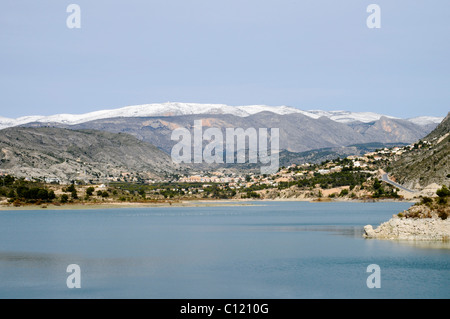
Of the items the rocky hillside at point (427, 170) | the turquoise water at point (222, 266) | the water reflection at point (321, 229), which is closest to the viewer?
the turquoise water at point (222, 266)

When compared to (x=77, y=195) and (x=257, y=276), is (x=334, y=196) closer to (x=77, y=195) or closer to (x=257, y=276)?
(x=77, y=195)

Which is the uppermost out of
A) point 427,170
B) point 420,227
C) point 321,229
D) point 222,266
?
point 427,170

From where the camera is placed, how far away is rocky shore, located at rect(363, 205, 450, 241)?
5756 cm

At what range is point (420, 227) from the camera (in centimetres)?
5862

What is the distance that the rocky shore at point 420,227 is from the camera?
57.6 m

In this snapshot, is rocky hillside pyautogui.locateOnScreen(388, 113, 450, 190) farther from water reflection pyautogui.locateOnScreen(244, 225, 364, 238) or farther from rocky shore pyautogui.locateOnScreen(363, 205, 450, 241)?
rocky shore pyautogui.locateOnScreen(363, 205, 450, 241)

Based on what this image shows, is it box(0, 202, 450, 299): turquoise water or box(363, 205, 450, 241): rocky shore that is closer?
box(0, 202, 450, 299): turquoise water

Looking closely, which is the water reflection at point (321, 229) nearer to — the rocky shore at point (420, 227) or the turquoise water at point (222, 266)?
the turquoise water at point (222, 266)

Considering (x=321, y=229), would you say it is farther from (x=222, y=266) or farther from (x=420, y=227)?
(x=222, y=266)

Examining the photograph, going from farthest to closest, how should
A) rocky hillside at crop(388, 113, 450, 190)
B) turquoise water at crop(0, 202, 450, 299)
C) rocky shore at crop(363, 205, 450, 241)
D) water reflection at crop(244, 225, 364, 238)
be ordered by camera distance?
rocky hillside at crop(388, 113, 450, 190) → water reflection at crop(244, 225, 364, 238) → rocky shore at crop(363, 205, 450, 241) → turquoise water at crop(0, 202, 450, 299)

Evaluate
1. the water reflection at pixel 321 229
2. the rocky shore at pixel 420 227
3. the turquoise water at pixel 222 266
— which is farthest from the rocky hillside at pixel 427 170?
the rocky shore at pixel 420 227

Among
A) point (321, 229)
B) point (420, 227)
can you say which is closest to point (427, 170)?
point (321, 229)

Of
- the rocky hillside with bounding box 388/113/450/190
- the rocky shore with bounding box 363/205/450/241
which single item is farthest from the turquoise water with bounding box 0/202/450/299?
the rocky hillside with bounding box 388/113/450/190
